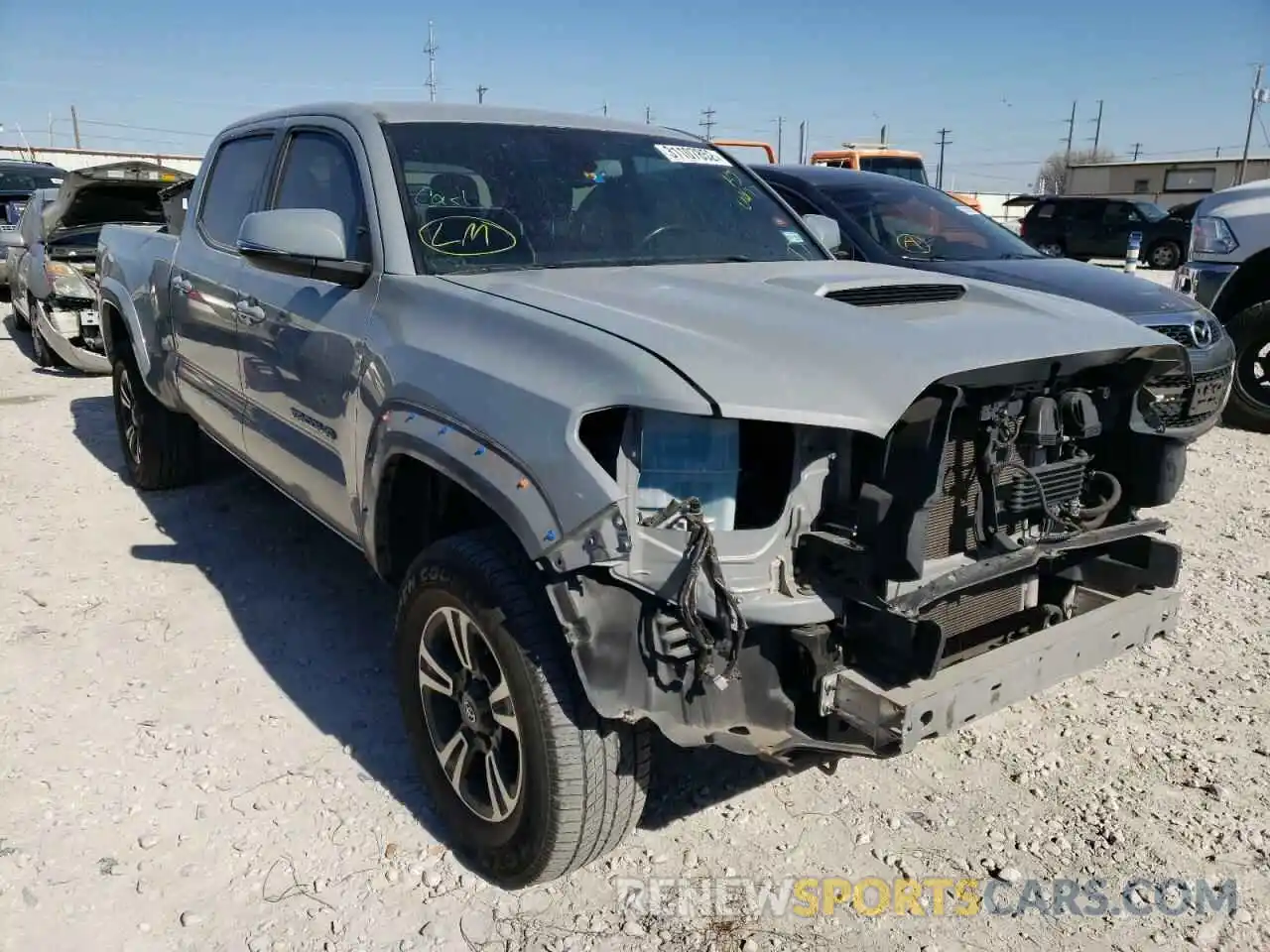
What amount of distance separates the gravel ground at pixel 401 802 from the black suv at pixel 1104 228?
72.9 ft

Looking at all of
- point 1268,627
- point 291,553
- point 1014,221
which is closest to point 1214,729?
point 1268,627

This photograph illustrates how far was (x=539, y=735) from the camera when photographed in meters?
2.29

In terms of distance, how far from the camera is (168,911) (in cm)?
252

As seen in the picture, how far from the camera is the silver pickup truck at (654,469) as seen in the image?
210 cm

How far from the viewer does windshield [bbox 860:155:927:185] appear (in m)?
20.4

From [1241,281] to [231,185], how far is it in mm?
7109

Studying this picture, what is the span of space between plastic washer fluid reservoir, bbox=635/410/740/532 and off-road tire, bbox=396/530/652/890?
0.39 meters

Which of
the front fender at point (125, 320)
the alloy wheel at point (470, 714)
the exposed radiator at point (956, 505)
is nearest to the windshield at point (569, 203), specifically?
the alloy wheel at point (470, 714)

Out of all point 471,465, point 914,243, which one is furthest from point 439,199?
point 914,243

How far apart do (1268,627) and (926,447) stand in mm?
2842

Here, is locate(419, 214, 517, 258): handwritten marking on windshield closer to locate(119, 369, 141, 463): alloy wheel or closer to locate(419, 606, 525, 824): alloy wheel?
locate(419, 606, 525, 824): alloy wheel

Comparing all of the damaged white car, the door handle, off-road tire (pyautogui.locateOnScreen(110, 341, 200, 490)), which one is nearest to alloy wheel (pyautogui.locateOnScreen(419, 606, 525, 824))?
the door handle

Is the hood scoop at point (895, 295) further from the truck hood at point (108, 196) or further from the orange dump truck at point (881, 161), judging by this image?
the orange dump truck at point (881, 161)

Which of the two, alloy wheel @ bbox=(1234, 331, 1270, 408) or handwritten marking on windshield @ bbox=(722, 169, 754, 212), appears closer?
handwritten marking on windshield @ bbox=(722, 169, 754, 212)
